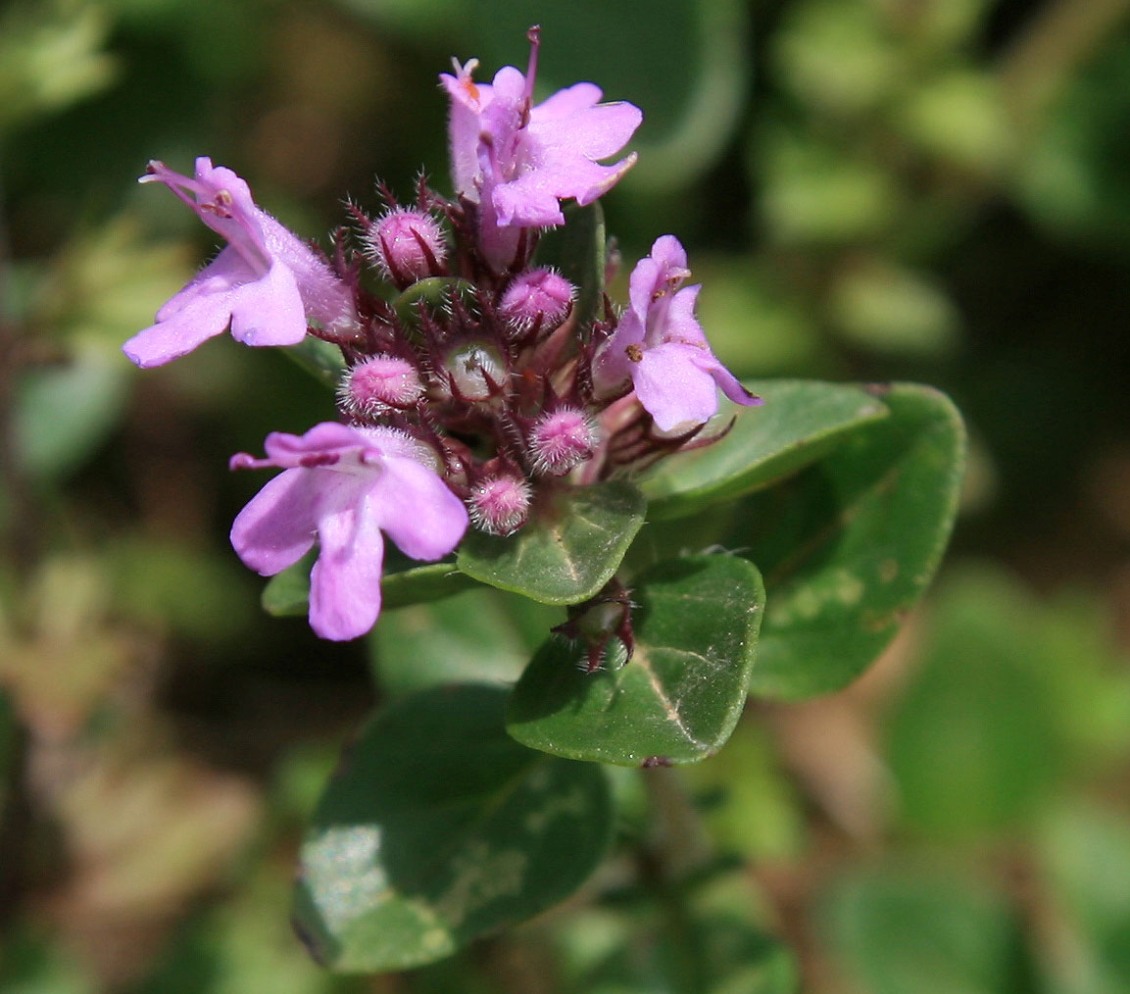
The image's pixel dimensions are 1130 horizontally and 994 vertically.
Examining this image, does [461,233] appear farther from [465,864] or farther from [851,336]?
[851,336]

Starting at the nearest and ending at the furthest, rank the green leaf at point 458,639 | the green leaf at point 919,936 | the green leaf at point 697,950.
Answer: the green leaf at point 697,950, the green leaf at point 458,639, the green leaf at point 919,936

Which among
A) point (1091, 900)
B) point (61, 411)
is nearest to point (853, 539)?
point (1091, 900)

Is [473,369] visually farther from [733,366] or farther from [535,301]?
[733,366]

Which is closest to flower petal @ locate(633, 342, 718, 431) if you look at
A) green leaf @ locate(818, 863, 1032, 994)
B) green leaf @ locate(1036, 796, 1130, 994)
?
green leaf @ locate(818, 863, 1032, 994)

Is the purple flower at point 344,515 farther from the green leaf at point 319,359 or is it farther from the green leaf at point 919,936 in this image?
the green leaf at point 919,936

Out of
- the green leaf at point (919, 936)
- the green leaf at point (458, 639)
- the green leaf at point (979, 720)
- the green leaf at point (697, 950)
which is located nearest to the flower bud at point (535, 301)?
the green leaf at point (458, 639)

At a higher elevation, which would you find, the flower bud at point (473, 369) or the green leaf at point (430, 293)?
the green leaf at point (430, 293)
